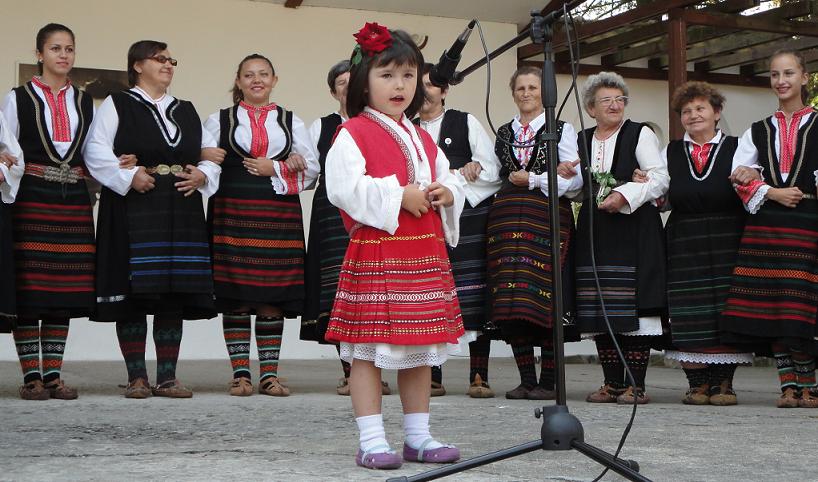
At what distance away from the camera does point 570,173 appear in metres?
4.82

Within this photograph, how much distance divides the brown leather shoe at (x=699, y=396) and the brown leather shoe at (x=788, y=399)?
301 mm

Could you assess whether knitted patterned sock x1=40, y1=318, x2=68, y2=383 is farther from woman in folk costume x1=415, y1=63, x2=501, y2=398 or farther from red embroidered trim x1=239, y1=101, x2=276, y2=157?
woman in folk costume x1=415, y1=63, x2=501, y2=398

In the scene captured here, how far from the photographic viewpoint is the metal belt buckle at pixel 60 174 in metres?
4.61

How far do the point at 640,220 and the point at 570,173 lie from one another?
367mm

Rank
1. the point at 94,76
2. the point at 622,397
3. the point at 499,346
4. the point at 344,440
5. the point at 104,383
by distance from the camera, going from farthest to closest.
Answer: the point at 499,346 → the point at 94,76 → the point at 104,383 → the point at 622,397 → the point at 344,440

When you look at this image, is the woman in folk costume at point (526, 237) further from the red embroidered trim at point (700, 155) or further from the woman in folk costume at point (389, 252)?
the woman in folk costume at point (389, 252)

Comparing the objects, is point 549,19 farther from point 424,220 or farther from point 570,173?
point 570,173

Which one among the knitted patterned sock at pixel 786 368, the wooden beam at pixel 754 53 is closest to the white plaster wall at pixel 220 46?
the wooden beam at pixel 754 53

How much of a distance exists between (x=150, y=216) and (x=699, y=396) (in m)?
2.50

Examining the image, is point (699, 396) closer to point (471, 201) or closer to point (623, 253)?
point (623, 253)

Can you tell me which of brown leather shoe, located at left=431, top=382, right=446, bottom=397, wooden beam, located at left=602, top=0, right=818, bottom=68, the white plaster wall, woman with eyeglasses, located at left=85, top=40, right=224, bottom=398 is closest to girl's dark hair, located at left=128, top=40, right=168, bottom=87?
woman with eyeglasses, located at left=85, top=40, right=224, bottom=398

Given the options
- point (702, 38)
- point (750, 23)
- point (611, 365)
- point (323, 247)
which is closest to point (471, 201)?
point (323, 247)

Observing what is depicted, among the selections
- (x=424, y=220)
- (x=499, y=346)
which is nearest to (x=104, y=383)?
(x=424, y=220)

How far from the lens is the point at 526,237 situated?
479cm
